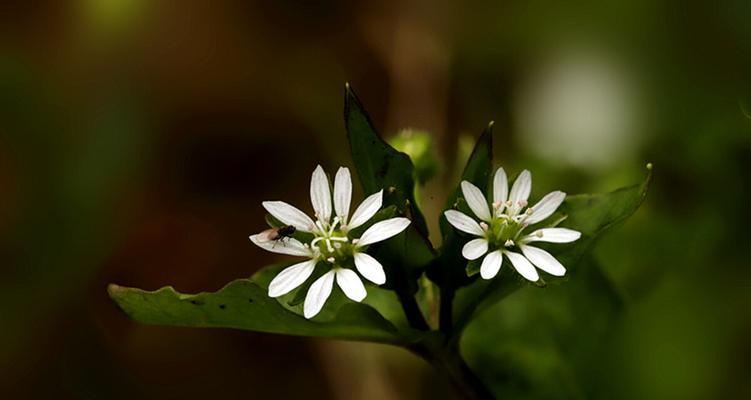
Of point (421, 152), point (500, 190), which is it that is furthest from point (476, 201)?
point (421, 152)

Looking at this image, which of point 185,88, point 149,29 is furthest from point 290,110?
point 149,29

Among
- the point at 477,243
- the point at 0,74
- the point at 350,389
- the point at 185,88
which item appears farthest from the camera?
the point at 185,88

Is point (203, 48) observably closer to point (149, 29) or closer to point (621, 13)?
point (149, 29)

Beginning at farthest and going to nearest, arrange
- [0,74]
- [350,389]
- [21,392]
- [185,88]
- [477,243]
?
[185,88] < [0,74] < [350,389] < [21,392] < [477,243]

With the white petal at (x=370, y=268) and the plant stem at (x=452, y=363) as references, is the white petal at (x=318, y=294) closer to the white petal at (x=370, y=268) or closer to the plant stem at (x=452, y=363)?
the white petal at (x=370, y=268)

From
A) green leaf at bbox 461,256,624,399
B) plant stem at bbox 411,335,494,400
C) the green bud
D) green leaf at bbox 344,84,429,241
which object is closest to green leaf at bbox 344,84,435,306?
green leaf at bbox 344,84,429,241

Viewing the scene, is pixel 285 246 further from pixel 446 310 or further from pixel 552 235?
pixel 552 235

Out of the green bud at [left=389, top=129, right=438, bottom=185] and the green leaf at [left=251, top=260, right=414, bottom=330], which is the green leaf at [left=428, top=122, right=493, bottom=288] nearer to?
the green leaf at [left=251, top=260, right=414, bottom=330]
